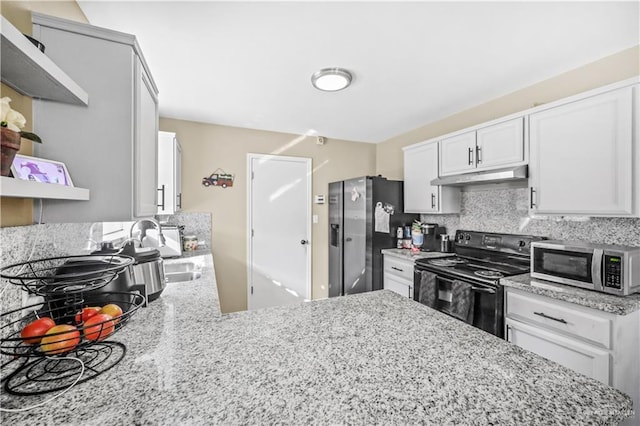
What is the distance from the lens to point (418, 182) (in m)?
3.08

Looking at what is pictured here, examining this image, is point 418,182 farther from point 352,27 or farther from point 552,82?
point 352,27

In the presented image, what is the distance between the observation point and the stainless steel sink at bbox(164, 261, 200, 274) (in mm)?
2449

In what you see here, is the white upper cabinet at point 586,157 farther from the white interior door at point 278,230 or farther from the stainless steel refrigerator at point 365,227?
the white interior door at point 278,230

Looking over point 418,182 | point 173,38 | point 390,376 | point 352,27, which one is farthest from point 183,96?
point 390,376

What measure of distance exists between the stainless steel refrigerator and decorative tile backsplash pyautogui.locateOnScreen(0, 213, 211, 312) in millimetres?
2397

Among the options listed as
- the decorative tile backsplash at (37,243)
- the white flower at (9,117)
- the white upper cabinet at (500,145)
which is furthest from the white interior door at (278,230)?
the white flower at (9,117)

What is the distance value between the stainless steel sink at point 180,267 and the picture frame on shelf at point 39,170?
1.55 metres

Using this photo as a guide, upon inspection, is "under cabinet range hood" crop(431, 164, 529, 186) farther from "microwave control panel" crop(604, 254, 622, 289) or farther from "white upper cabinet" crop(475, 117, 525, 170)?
"microwave control panel" crop(604, 254, 622, 289)

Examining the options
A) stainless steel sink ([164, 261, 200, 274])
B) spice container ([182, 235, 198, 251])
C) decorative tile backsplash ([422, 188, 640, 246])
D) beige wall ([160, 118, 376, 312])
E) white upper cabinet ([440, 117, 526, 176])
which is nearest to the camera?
decorative tile backsplash ([422, 188, 640, 246])

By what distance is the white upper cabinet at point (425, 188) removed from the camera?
2.87 m

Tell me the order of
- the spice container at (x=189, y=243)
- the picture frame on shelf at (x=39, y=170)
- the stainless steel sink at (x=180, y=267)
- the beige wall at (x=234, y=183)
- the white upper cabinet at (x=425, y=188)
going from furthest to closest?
the beige wall at (x=234, y=183) → the spice container at (x=189, y=243) → the white upper cabinet at (x=425, y=188) → the stainless steel sink at (x=180, y=267) → the picture frame on shelf at (x=39, y=170)

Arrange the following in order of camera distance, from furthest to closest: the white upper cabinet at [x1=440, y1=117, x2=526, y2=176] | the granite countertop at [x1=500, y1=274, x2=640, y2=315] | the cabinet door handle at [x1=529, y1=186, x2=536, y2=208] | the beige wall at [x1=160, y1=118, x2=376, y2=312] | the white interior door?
the white interior door, the beige wall at [x1=160, y1=118, x2=376, y2=312], the white upper cabinet at [x1=440, y1=117, x2=526, y2=176], the cabinet door handle at [x1=529, y1=186, x2=536, y2=208], the granite countertop at [x1=500, y1=274, x2=640, y2=315]

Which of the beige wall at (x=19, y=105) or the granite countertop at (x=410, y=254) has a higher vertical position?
the beige wall at (x=19, y=105)

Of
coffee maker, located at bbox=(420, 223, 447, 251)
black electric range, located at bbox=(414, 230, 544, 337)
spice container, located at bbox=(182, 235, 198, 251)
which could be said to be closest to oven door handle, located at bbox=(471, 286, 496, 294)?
black electric range, located at bbox=(414, 230, 544, 337)
